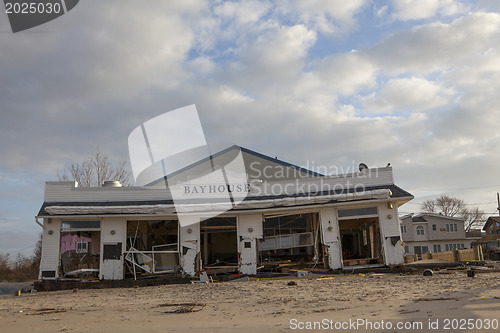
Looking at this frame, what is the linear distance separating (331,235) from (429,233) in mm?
35499

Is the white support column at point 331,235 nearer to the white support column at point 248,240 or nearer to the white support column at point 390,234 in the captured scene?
the white support column at point 390,234

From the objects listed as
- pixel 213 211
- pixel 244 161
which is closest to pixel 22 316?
pixel 213 211

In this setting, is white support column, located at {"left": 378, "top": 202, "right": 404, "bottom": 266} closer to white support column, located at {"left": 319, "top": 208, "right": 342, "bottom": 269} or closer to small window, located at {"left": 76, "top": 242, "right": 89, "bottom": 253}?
white support column, located at {"left": 319, "top": 208, "right": 342, "bottom": 269}

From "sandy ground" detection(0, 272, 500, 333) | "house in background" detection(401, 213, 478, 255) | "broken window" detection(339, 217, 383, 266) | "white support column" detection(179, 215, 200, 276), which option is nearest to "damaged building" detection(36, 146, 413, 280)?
"white support column" detection(179, 215, 200, 276)

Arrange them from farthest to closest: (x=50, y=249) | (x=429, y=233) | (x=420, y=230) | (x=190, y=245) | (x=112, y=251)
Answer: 1. (x=420, y=230)
2. (x=429, y=233)
3. (x=190, y=245)
4. (x=112, y=251)
5. (x=50, y=249)

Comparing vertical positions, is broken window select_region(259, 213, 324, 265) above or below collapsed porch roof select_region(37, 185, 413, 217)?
below

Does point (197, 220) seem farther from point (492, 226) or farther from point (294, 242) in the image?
point (492, 226)

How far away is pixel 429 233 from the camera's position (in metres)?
50.5

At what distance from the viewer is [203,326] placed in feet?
25.0

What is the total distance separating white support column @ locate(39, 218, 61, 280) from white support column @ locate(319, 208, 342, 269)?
11.4 meters

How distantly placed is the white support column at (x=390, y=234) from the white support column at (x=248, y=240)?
17.4ft

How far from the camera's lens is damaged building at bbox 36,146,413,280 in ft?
62.4

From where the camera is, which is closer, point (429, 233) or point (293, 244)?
point (293, 244)

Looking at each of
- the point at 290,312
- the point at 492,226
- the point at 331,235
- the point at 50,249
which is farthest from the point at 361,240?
the point at 492,226
